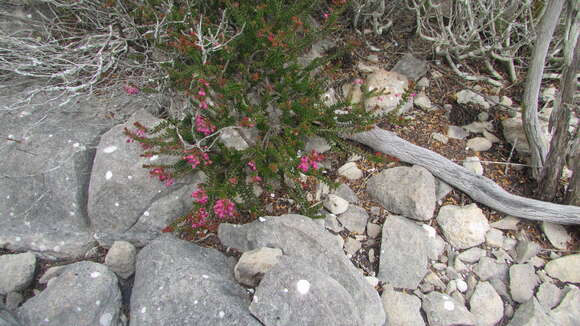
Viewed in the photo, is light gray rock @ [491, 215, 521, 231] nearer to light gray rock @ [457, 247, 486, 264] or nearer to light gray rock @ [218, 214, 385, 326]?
light gray rock @ [457, 247, 486, 264]

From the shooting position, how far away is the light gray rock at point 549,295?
2.55m

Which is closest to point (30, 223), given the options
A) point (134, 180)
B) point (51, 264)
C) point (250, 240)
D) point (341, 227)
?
point (51, 264)

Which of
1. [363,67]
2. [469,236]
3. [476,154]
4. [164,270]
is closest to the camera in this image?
[164,270]

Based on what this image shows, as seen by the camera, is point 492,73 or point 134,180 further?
point 492,73

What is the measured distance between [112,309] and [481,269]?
242cm

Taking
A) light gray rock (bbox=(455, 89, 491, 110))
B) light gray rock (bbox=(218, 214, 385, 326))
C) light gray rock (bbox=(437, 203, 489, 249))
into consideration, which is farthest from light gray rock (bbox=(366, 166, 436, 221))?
light gray rock (bbox=(455, 89, 491, 110))

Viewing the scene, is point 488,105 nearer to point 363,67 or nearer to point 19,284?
point 363,67

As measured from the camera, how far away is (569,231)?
112 inches

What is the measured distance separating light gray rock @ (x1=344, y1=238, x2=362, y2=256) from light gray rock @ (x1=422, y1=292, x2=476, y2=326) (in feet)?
1.75

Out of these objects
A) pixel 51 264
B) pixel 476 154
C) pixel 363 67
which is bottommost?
pixel 51 264

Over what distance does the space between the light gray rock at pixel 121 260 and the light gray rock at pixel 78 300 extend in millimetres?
91

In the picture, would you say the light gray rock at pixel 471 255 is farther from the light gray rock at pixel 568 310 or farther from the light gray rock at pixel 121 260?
the light gray rock at pixel 121 260

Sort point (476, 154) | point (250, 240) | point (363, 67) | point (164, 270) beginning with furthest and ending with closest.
A: point (363, 67) < point (476, 154) < point (250, 240) < point (164, 270)

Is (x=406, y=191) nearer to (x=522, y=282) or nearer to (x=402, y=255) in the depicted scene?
(x=402, y=255)
